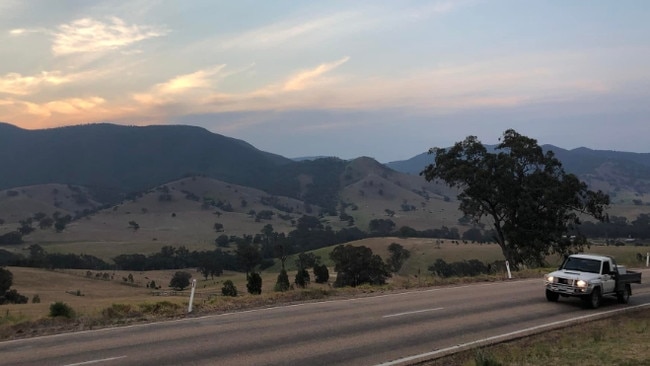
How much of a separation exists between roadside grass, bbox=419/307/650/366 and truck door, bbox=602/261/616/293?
11.7ft

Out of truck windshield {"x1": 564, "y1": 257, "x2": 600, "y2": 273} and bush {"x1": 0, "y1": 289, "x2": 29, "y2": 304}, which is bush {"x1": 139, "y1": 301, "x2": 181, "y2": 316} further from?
bush {"x1": 0, "y1": 289, "x2": 29, "y2": 304}

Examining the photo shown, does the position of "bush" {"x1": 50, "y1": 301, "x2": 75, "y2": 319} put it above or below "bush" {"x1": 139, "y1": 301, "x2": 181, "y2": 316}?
above

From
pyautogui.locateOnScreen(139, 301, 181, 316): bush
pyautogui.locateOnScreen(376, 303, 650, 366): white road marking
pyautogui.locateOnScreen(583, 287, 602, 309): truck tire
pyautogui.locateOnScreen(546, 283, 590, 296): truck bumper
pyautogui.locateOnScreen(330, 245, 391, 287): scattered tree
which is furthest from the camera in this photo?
pyautogui.locateOnScreen(330, 245, 391, 287): scattered tree

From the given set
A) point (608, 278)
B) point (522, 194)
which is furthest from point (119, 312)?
point (522, 194)

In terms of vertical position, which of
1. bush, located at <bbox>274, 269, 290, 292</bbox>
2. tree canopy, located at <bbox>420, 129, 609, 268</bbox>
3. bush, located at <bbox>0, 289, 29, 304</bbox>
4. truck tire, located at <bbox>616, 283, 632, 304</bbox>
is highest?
tree canopy, located at <bbox>420, 129, 609, 268</bbox>

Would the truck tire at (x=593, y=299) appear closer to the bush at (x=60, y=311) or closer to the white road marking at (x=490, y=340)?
the white road marking at (x=490, y=340)

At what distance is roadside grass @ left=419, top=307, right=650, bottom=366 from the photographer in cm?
964

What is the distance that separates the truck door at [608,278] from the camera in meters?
17.8

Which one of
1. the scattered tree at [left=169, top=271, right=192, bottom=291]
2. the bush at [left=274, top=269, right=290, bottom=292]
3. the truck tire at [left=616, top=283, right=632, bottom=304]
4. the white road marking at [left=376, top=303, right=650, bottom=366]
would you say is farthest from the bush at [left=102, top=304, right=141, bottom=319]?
the scattered tree at [left=169, top=271, right=192, bottom=291]

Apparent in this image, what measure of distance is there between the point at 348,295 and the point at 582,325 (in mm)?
8465

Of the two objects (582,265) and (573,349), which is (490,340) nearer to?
(573,349)

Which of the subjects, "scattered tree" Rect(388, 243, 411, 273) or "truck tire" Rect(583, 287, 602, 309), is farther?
"scattered tree" Rect(388, 243, 411, 273)

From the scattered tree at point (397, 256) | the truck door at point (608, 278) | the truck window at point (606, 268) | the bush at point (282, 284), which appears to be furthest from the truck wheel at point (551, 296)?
the scattered tree at point (397, 256)

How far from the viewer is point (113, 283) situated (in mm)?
92000
